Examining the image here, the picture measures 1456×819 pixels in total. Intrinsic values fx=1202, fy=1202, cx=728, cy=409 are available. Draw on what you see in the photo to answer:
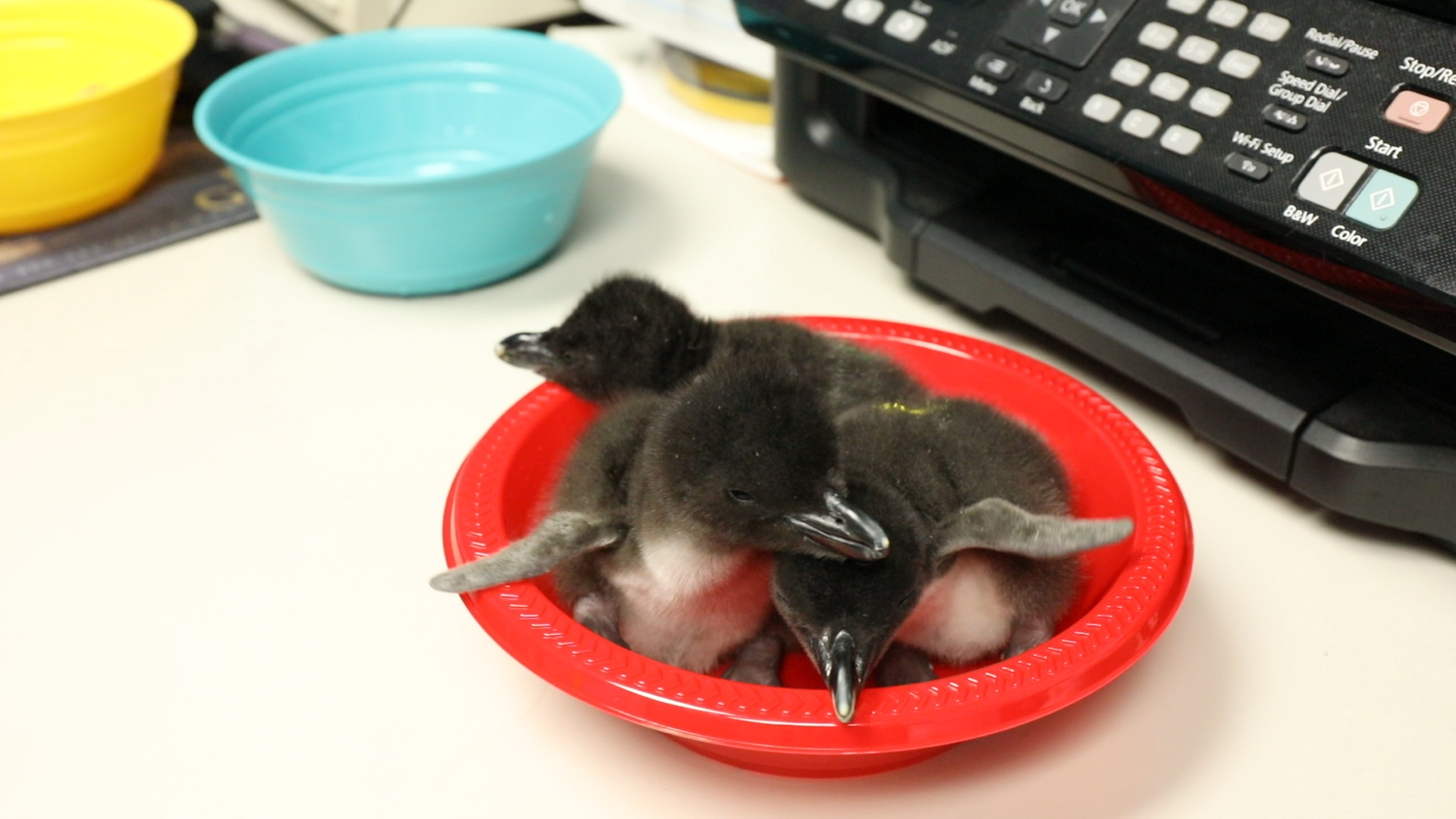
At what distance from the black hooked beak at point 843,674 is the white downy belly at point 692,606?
97 millimetres

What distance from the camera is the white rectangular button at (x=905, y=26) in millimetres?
752

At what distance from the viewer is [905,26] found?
0.76 meters

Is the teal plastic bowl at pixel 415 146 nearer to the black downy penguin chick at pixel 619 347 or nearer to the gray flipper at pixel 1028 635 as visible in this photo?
the black downy penguin chick at pixel 619 347

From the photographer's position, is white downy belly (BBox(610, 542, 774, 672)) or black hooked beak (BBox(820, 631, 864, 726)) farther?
white downy belly (BBox(610, 542, 774, 672))

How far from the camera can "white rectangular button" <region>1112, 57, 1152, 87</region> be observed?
0.65m

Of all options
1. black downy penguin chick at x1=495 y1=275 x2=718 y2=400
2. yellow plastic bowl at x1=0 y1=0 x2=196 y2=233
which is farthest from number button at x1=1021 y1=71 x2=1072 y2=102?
yellow plastic bowl at x1=0 y1=0 x2=196 y2=233

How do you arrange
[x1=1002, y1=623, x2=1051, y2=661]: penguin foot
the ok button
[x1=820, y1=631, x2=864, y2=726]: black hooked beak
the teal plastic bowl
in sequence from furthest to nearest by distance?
the teal plastic bowl → the ok button → [x1=1002, y1=623, x2=1051, y2=661]: penguin foot → [x1=820, y1=631, x2=864, y2=726]: black hooked beak

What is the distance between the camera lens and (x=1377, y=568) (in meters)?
0.63

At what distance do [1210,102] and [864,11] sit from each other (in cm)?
25

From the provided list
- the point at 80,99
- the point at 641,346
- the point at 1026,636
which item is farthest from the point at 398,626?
the point at 80,99

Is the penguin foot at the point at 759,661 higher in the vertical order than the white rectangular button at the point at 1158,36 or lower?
lower

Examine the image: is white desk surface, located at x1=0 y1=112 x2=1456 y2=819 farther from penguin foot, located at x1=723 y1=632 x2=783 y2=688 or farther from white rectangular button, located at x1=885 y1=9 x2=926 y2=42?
white rectangular button, located at x1=885 y1=9 x2=926 y2=42

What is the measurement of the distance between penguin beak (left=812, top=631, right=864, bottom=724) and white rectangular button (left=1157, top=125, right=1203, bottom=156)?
31 cm

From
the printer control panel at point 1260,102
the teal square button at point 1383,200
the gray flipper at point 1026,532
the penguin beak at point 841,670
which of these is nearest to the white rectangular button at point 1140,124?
the printer control panel at point 1260,102
